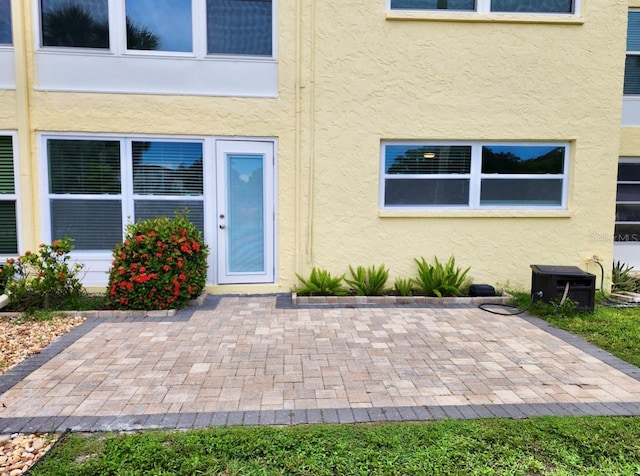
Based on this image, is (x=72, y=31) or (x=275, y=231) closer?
(x=72, y=31)

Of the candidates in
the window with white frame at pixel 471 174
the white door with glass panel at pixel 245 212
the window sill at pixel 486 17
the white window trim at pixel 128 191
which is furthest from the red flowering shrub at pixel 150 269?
the window sill at pixel 486 17

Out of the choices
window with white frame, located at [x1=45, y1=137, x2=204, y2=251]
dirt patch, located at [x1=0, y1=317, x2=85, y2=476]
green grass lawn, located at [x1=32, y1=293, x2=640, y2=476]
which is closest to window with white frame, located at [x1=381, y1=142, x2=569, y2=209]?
window with white frame, located at [x1=45, y1=137, x2=204, y2=251]

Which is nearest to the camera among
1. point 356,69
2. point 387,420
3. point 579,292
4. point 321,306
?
point 387,420

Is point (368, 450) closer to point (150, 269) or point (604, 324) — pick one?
point (150, 269)

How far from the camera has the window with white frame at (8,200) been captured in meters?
Answer: 6.49

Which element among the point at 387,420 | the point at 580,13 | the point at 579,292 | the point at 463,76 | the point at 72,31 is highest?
the point at 580,13

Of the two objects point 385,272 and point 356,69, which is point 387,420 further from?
point 356,69

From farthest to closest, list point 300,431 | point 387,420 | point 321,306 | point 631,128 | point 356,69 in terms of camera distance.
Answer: point 631,128
point 356,69
point 321,306
point 387,420
point 300,431

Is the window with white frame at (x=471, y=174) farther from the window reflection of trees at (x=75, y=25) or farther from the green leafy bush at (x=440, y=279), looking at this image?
the window reflection of trees at (x=75, y=25)

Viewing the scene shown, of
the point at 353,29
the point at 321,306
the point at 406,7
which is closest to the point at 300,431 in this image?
the point at 321,306

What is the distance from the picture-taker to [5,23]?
6.44m

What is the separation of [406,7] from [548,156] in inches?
137

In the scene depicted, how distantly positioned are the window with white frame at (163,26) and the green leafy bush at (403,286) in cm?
433

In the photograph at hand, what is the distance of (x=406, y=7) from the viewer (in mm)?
6777
